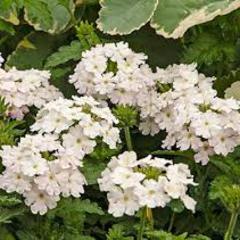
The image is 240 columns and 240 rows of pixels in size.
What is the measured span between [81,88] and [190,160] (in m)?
0.34

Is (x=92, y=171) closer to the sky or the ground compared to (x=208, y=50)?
closer to the ground

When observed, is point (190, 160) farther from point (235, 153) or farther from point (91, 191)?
point (91, 191)

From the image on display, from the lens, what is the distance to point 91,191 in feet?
7.56

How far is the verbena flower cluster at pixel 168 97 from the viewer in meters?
2.15

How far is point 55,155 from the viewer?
2.01 meters

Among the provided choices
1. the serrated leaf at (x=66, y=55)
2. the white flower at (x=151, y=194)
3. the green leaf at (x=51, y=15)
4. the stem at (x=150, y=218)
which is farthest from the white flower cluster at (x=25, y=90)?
the white flower at (x=151, y=194)

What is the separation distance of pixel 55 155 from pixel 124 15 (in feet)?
2.20

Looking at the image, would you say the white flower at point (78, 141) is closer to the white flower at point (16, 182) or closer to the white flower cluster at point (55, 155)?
the white flower cluster at point (55, 155)

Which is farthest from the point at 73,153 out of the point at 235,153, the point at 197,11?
the point at 197,11

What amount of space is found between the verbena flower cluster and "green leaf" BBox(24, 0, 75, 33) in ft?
0.84

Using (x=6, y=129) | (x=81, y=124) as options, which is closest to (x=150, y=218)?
(x=81, y=124)

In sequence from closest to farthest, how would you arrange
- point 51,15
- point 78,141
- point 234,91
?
point 78,141, point 234,91, point 51,15

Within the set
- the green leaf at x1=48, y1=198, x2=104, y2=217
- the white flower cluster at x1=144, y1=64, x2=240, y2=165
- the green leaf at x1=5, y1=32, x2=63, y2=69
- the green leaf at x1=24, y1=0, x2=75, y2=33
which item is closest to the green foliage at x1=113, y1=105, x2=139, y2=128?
the white flower cluster at x1=144, y1=64, x2=240, y2=165

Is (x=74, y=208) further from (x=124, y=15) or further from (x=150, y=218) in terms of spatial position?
(x=124, y=15)
